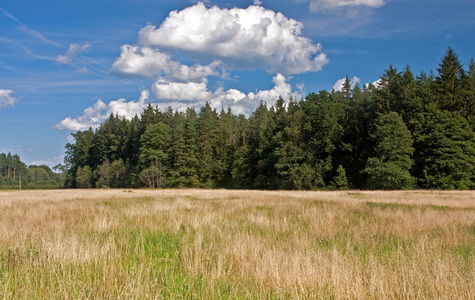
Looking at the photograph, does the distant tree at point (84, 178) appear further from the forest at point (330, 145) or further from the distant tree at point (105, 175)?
the distant tree at point (105, 175)

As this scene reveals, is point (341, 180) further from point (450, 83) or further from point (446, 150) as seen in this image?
point (450, 83)

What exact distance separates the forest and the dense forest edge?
182 mm

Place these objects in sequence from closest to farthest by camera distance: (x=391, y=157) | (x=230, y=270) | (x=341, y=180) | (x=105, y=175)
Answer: (x=230, y=270) → (x=391, y=157) → (x=341, y=180) → (x=105, y=175)

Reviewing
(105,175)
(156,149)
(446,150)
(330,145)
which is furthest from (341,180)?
(105,175)

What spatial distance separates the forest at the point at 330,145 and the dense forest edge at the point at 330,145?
0.18 m

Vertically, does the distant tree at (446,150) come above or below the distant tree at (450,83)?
below

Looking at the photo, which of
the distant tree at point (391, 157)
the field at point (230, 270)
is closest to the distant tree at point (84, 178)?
the distant tree at point (391, 157)

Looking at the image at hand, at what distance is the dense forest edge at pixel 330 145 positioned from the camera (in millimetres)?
47844

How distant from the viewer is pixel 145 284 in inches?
167

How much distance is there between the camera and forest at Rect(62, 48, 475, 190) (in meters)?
47.8

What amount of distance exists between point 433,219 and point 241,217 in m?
7.09

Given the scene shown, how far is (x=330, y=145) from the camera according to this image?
55969 mm

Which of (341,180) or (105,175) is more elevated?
(105,175)

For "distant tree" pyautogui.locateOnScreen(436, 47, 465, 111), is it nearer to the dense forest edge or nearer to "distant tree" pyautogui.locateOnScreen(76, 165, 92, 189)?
the dense forest edge
